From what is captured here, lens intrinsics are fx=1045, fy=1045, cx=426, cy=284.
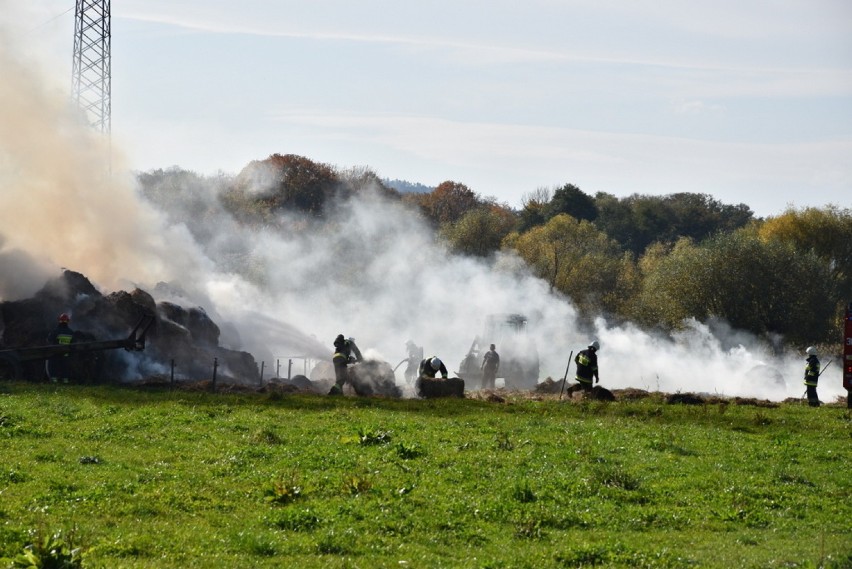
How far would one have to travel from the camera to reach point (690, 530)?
49.6 feet

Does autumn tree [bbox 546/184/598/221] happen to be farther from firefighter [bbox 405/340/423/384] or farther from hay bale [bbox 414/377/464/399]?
hay bale [bbox 414/377/464/399]

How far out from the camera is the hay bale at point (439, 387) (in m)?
34.9

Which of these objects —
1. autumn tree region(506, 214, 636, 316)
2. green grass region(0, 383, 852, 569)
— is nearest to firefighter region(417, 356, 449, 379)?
green grass region(0, 383, 852, 569)

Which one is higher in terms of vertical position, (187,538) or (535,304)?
(535,304)

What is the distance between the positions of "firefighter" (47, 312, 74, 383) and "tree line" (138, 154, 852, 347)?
138 feet

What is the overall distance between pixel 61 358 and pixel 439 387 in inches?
521

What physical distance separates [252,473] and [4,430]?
658 cm

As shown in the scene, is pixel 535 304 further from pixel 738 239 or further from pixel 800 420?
pixel 800 420

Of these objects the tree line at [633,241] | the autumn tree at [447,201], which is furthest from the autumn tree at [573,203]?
the autumn tree at [447,201]

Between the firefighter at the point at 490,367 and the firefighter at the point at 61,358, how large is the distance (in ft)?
55.4

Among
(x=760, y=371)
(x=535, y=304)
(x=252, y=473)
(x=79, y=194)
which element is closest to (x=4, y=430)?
(x=252, y=473)

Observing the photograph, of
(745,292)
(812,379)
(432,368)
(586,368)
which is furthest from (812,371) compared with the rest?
(745,292)

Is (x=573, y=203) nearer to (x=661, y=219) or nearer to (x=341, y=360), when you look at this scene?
(x=661, y=219)

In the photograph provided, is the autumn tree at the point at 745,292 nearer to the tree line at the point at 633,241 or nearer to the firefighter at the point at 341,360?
the tree line at the point at 633,241
